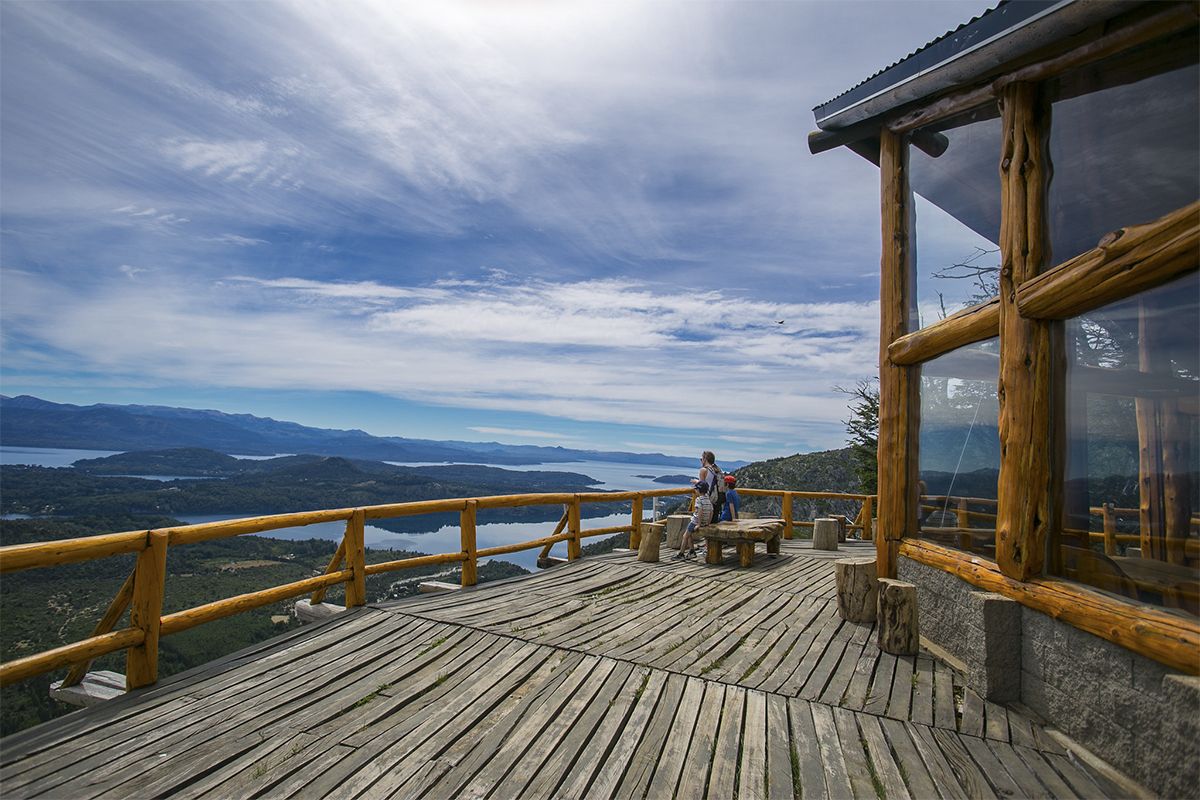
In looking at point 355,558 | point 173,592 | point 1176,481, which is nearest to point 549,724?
point 355,558

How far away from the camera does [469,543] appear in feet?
24.4

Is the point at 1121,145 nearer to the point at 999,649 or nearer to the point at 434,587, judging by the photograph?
the point at 999,649

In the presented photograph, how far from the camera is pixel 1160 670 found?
10.3 ft

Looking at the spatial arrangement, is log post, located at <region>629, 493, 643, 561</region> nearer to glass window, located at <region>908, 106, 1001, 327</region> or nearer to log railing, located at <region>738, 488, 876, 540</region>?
log railing, located at <region>738, 488, 876, 540</region>

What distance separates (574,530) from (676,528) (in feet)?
9.18

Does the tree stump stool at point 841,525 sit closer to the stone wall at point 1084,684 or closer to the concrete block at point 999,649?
the stone wall at point 1084,684

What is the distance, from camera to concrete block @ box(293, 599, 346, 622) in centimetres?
607

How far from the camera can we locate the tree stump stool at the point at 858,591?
6.25 meters

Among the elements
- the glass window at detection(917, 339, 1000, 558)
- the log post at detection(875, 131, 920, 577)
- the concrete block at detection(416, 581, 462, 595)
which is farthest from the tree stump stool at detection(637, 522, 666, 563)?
the glass window at detection(917, 339, 1000, 558)

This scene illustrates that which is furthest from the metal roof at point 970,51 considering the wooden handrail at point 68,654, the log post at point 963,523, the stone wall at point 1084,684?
the wooden handrail at point 68,654

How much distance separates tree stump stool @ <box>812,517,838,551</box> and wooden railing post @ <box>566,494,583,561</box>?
5584 millimetres

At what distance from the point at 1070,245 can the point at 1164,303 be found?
3.10 feet

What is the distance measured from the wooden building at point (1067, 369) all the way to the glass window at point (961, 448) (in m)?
0.02

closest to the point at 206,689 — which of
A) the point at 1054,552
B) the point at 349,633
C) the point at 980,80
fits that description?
the point at 349,633
